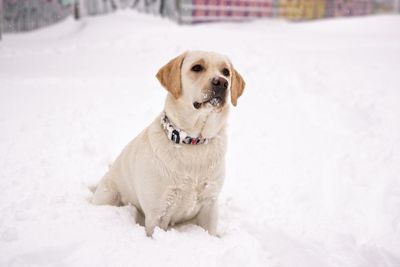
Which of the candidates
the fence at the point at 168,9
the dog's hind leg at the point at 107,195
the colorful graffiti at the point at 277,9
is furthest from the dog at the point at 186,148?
the colorful graffiti at the point at 277,9

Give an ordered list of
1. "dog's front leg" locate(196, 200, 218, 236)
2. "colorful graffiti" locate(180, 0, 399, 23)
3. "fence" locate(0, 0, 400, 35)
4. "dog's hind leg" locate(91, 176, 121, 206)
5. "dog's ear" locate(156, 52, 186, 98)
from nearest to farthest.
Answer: "dog's ear" locate(156, 52, 186, 98)
"dog's front leg" locate(196, 200, 218, 236)
"dog's hind leg" locate(91, 176, 121, 206)
"fence" locate(0, 0, 400, 35)
"colorful graffiti" locate(180, 0, 399, 23)

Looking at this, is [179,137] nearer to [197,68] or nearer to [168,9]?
[197,68]

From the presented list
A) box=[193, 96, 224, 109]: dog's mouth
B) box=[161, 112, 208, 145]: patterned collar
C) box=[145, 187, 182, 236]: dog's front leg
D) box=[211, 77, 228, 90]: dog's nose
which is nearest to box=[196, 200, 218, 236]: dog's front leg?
box=[145, 187, 182, 236]: dog's front leg

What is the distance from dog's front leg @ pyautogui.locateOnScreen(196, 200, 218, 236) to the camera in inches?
111

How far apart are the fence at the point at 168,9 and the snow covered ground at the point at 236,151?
6.47 ft

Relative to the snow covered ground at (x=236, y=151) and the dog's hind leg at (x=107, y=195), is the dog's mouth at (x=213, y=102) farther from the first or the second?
the dog's hind leg at (x=107, y=195)

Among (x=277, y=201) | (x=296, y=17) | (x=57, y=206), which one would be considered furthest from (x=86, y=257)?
(x=296, y=17)

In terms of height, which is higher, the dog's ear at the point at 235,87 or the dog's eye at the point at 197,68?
the dog's eye at the point at 197,68

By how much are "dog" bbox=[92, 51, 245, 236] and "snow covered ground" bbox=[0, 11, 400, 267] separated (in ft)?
0.63

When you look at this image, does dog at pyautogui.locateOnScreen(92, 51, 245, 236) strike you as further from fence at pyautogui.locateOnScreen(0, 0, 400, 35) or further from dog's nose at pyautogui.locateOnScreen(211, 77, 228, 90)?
fence at pyautogui.locateOnScreen(0, 0, 400, 35)

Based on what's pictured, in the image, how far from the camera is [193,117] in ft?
8.73

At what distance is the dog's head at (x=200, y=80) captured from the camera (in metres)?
2.59

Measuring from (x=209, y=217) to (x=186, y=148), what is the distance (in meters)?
0.60

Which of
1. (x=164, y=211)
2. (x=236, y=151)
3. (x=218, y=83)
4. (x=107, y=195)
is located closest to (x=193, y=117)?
(x=218, y=83)
